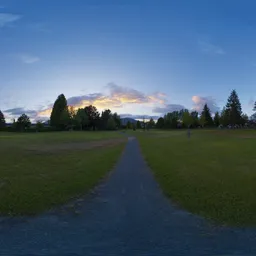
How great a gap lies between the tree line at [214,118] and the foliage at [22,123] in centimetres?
7506

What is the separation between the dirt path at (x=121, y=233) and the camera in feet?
21.0

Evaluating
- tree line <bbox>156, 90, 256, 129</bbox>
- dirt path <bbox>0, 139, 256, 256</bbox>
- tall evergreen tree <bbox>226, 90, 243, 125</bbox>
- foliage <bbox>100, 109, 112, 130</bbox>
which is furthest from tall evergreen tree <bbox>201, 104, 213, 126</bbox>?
dirt path <bbox>0, 139, 256, 256</bbox>

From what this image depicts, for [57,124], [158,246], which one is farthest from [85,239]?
[57,124]

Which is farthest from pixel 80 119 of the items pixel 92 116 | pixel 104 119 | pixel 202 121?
pixel 202 121

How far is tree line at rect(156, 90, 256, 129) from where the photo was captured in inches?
4582

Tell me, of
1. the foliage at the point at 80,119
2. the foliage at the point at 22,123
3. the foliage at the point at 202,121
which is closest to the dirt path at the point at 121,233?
the foliage at the point at 80,119

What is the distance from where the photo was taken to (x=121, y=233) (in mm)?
7434

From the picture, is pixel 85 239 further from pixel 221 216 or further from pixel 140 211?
pixel 221 216

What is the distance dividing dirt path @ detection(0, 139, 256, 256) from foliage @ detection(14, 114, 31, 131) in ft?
448

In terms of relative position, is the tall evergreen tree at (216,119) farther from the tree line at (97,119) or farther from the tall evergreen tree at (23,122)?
the tall evergreen tree at (23,122)

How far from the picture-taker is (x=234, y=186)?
13867mm

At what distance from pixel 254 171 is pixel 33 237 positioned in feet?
47.4

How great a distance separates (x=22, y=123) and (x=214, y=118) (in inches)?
3705

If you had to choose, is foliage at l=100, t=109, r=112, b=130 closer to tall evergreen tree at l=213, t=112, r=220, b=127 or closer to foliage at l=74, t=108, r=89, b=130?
foliage at l=74, t=108, r=89, b=130
